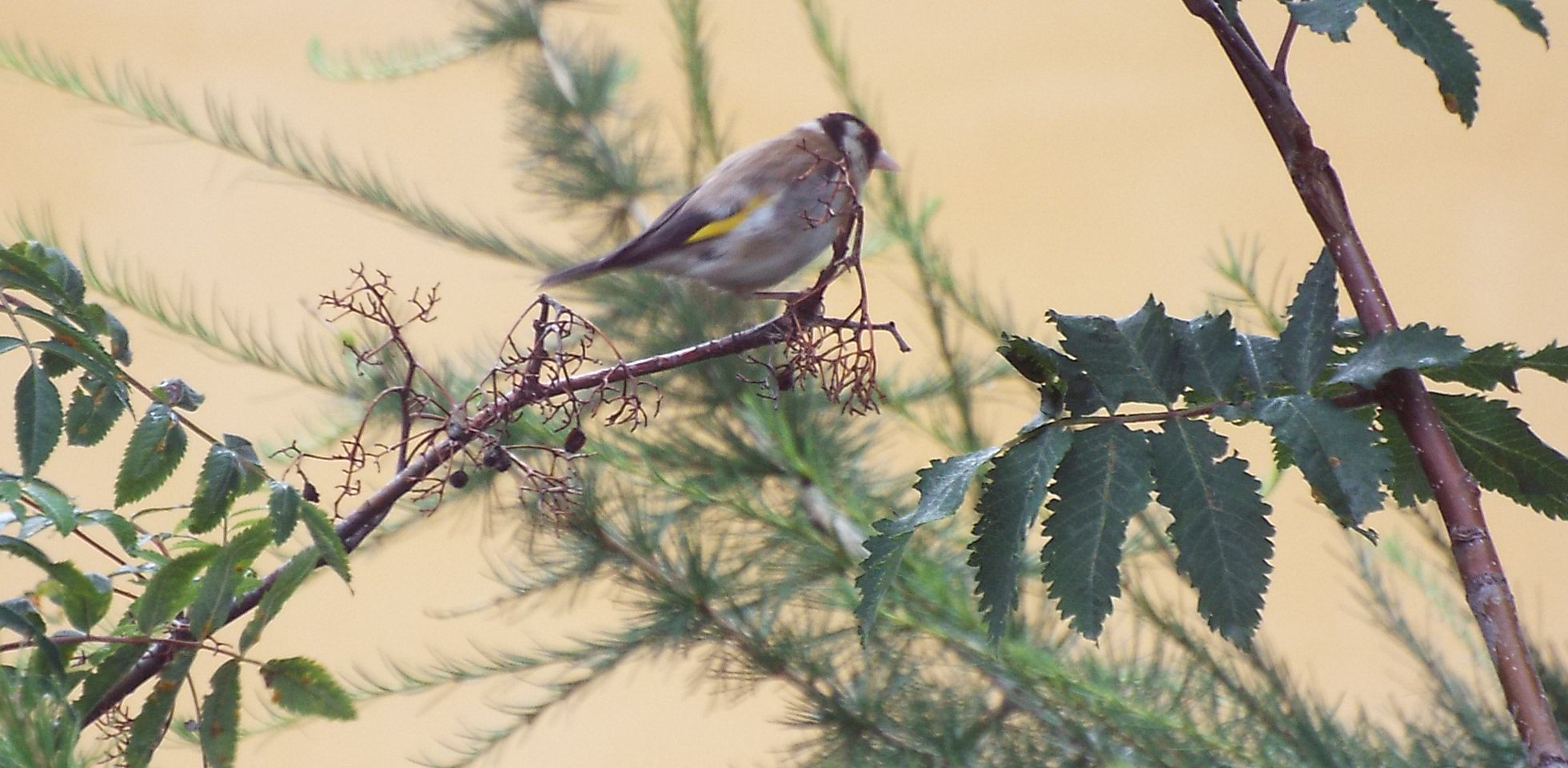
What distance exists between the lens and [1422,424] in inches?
10.4

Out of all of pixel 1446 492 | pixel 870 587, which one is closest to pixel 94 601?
pixel 870 587

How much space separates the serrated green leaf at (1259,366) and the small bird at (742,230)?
18cm

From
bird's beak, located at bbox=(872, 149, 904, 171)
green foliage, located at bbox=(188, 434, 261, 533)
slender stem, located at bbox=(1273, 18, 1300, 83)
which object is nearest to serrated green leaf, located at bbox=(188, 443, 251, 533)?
green foliage, located at bbox=(188, 434, 261, 533)

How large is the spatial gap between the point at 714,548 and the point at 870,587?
44cm

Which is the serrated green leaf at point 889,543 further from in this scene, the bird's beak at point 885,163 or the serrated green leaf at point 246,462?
the bird's beak at point 885,163

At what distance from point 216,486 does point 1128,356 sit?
20cm

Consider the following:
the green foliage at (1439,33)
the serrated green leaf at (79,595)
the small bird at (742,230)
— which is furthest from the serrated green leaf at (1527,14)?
the serrated green leaf at (79,595)

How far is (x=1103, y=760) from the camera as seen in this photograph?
0.60 metres

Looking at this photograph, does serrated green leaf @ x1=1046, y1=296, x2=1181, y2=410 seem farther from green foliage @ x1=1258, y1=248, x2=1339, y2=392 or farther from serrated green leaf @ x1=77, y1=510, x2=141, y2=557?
serrated green leaf @ x1=77, y1=510, x2=141, y2=557

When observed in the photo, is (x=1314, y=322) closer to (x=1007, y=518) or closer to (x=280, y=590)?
(x=1007, y=518)

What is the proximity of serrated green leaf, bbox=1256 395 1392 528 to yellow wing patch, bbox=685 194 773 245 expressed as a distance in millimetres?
277

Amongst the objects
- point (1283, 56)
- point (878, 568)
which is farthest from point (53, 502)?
point (1283, 56)

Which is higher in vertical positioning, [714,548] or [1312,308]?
[714,548]

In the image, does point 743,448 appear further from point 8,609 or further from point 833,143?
point 8,609
